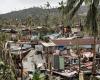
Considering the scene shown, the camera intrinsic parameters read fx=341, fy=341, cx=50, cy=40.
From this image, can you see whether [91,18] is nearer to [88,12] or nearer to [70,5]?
[88,12]

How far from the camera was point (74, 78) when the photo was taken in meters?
24.5

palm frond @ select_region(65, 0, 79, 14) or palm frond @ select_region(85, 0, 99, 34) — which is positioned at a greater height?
palm frond @ select_region(65, 0, 79, 14)

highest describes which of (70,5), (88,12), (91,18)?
(70,5)

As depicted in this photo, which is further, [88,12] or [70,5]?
[88,12]

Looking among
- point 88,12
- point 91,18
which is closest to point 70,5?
point 88,12

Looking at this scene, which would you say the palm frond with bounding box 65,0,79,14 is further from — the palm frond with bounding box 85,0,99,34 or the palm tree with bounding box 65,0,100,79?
the palm frond with bounding box 85,0,99,34

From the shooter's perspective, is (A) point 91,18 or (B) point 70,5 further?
(A) point 91,18

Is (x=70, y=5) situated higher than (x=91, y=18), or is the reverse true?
(x=70, y=5)

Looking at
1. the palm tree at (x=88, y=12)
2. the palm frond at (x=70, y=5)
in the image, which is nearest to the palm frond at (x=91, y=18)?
the palm tree at (x=88, y=12)

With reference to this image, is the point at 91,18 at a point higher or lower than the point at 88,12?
lower

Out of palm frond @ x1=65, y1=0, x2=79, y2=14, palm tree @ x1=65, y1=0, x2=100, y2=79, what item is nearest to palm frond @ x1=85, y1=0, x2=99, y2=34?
palm tree @ x1=65, y1=0, x2=100, y2=79

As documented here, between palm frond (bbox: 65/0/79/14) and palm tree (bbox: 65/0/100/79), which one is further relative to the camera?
palm tree (bbox: 65/0/100/79)

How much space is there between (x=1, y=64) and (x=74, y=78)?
9.01 m

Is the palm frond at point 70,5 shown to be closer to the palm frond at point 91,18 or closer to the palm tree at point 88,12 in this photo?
the palm tree at point 88,12
